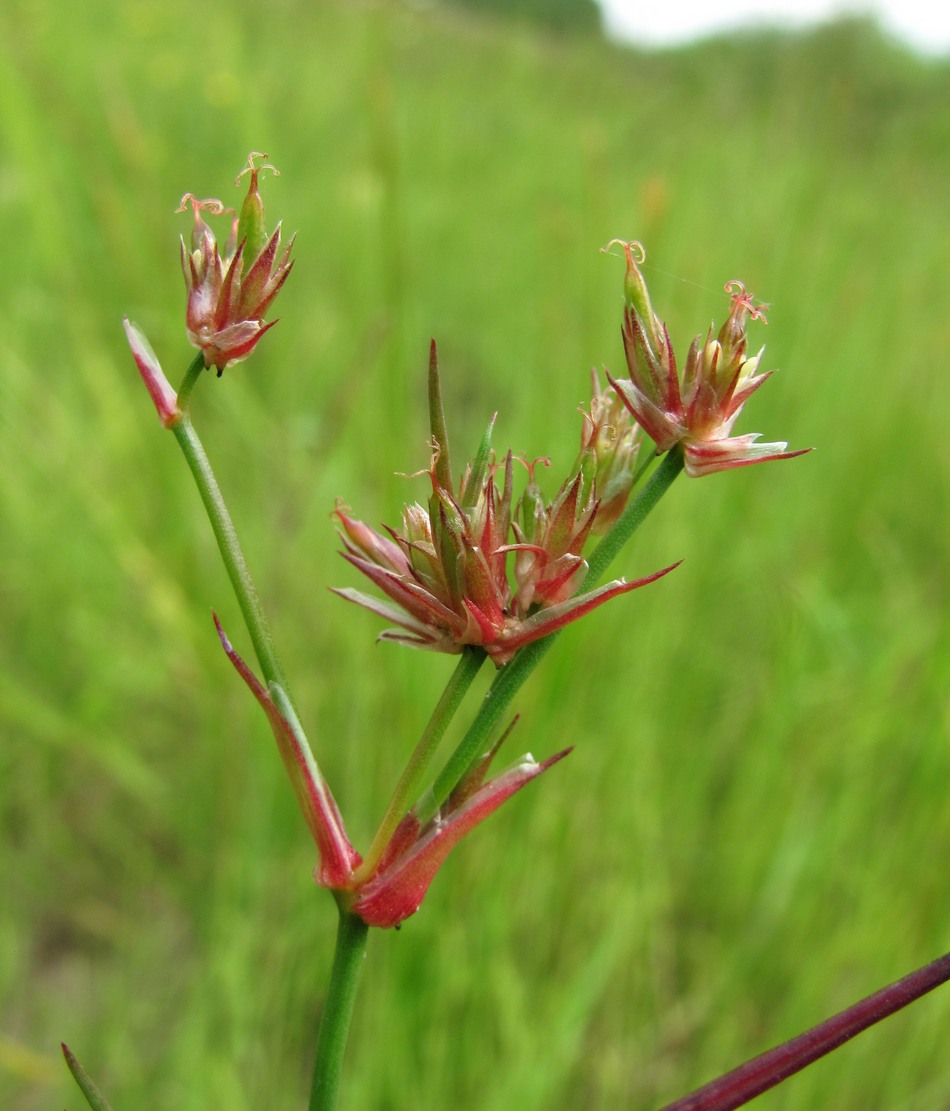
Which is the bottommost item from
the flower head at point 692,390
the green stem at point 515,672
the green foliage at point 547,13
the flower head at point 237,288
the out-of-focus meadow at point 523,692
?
the out-of-focus meadow at point 523,692

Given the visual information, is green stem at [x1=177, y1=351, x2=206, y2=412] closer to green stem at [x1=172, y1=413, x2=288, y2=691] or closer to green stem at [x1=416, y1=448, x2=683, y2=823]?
green stem at [x1=172, y1=413, x2=288, y2=691]

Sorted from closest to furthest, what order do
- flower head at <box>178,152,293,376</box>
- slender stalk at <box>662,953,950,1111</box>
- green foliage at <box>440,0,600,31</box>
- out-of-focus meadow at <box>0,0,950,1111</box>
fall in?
slender stalk at <box>662,953,950,1111</box> → flower head at <box>178,152,293,376</box> → out-of-focus meadow at <box>0,0,950,1111</box> → green foliage at <box>440,0,600,31</box>

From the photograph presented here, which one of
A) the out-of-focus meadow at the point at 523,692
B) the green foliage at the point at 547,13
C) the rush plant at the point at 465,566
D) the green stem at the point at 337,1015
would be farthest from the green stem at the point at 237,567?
the green foliage at the point at 547,13

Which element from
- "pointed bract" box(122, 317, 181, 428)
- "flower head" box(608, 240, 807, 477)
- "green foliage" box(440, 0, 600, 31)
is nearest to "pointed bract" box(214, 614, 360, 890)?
"pointed bract" box(122, 317, 181, 428)

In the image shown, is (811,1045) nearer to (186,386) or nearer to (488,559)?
(488,559)

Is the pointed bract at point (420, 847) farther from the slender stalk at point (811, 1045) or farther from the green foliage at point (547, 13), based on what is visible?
the green foliage at point (547, 13)

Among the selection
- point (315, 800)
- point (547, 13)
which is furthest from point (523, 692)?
point (547, 13)
